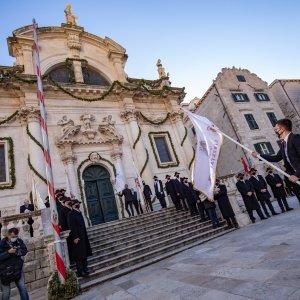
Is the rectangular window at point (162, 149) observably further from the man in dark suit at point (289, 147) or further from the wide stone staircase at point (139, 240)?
the man in dark suit at point (289, 147)

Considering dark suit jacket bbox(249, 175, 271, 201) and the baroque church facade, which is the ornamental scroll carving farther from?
dark suit jacket bbox(249, 175, 271, 201)

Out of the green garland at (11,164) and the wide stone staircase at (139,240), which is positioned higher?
the green garland at (11,164)

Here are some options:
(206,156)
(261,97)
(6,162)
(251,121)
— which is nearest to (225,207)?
(206,156)

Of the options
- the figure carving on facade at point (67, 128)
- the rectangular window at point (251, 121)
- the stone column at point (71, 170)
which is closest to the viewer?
the stone column at point (71, 170)

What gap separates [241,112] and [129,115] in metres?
12.6

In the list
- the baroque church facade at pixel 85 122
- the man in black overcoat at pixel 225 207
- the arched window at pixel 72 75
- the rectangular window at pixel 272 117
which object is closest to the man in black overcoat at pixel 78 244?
the man in black overcoat at pixel 225 207

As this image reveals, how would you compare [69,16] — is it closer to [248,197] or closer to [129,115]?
[129,115]

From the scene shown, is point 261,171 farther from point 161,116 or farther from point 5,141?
point 5,141

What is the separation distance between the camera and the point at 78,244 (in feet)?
20.3

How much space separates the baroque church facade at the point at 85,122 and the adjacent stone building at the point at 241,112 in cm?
656

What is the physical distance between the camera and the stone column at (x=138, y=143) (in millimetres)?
16172

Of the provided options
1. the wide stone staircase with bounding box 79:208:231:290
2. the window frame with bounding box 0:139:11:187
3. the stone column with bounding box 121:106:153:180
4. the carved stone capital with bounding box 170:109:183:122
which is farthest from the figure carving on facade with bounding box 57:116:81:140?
the carved stone capital with bounding box 170:109:183:122

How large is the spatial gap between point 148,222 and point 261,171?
15.2 m

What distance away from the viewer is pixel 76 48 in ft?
62.9
